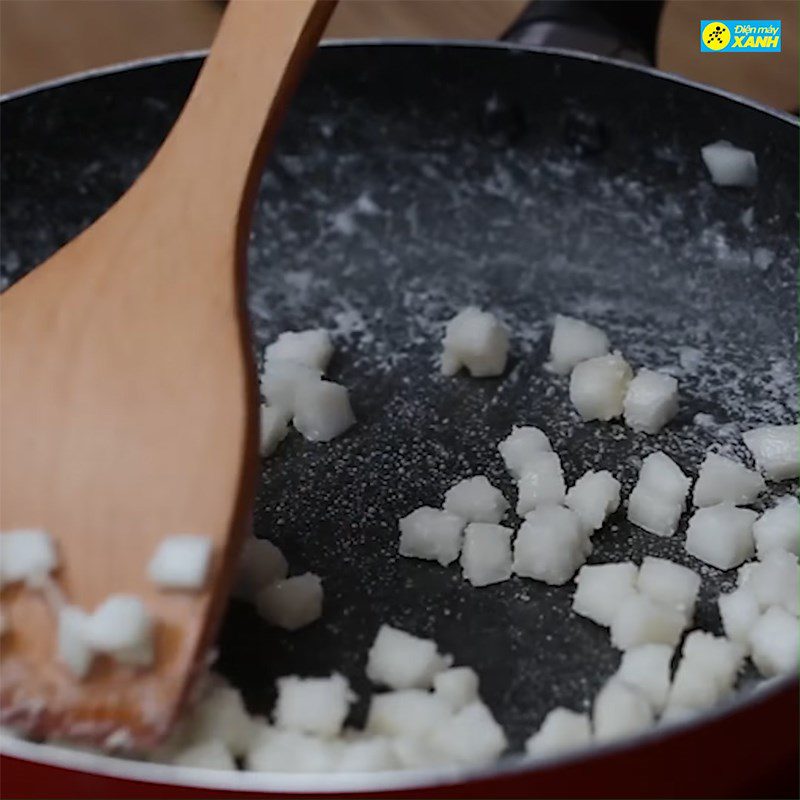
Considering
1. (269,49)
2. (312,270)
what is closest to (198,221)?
(269,49)

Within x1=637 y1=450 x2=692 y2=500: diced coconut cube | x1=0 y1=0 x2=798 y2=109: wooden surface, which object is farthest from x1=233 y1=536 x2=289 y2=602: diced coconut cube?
x1=0 y1=0 x2=798 y2=109: wooden surface

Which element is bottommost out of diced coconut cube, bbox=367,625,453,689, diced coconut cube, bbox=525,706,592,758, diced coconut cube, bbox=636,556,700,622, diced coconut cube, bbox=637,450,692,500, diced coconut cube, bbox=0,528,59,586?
diced coconut cube, bbox=637,450,692,500

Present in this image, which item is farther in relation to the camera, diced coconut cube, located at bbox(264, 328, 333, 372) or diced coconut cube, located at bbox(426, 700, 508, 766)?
diced coconut cube, located at bbox(264, 328, 333, 372)

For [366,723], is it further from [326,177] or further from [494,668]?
Answer: [326,177]

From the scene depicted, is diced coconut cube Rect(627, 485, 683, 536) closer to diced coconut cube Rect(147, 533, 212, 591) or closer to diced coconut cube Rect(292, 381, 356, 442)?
diced coconut cube Rect(292, 381, 356, 442)

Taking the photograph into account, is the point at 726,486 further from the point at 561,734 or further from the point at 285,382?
the point at 285,382

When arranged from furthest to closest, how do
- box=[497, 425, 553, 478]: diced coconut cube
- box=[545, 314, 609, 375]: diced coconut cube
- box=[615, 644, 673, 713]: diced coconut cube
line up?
box=[545, 314, 609, 375]: diced coconut cube
box=[497, 425, 553, 478]: diced coconut cube
box=[615, 644, 673, 713]: diced coconut cube

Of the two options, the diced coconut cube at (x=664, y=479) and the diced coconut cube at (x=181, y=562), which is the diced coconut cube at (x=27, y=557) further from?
the diced coconut cube at (x=664, y=479)
